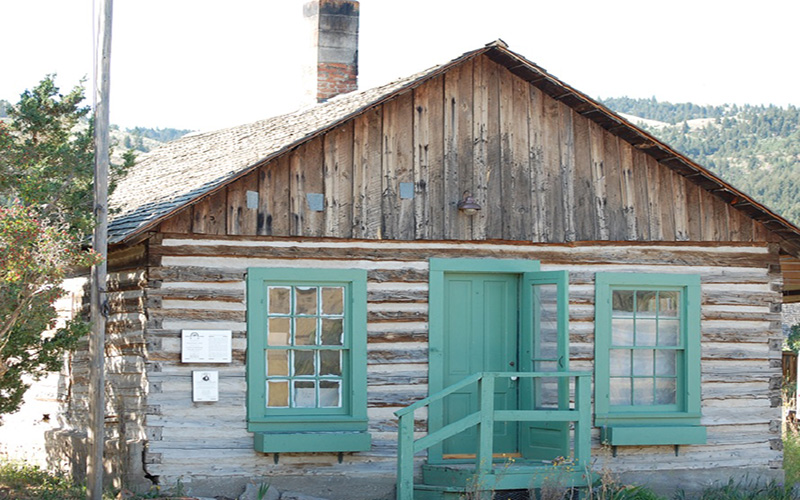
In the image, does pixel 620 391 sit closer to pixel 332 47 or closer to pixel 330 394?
pixel 330 394

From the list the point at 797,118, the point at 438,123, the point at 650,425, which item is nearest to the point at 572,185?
the point at 438,123

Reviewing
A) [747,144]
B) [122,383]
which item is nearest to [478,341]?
[122,383]

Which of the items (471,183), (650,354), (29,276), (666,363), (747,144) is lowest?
(666,363)

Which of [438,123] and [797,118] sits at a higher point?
[797,118]

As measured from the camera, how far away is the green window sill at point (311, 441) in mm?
11016

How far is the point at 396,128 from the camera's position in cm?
1189

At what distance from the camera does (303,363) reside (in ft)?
37.9

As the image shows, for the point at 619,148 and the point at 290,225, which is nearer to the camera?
the point at 290,225

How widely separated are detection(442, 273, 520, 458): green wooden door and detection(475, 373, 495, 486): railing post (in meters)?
1.47

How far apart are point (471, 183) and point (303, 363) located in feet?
8.89

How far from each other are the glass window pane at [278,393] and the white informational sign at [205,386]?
583 mm

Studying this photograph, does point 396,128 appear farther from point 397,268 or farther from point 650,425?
point 650,425

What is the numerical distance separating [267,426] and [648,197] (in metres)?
5.13

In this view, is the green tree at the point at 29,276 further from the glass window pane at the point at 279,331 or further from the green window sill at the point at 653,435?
the green window sill at the point at 653,435
